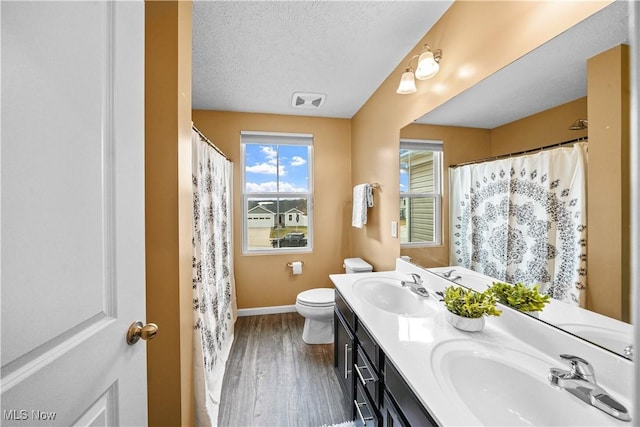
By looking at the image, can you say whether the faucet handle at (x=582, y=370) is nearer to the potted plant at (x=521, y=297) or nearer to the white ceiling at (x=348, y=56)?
the potted plant at (x=521, y=297)

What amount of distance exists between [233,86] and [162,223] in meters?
Result: 1.60

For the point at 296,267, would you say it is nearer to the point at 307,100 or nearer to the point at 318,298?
the point at 318,298

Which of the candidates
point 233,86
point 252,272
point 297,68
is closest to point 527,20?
point 297,68

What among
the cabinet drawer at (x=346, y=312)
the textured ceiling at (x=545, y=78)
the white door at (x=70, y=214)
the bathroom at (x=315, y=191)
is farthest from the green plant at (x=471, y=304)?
the white door at (x=70, y=214)

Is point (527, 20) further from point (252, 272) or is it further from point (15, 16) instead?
point (252, 272)

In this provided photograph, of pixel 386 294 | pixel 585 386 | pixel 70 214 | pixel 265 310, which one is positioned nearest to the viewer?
pixel 70 214

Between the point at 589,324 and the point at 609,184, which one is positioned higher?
the point at 609,184

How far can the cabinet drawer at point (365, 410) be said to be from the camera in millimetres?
1012

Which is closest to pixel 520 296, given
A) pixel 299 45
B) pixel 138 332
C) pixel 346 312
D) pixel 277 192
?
pixel 346 312

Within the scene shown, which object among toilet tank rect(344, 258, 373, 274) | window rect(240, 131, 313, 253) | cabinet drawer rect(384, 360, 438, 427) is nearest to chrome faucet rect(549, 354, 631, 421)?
cabinet drawer rect(384, 360, 438, 427)

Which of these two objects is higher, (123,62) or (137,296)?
(123,62)

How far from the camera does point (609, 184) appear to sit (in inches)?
27.3

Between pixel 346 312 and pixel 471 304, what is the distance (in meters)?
0.68

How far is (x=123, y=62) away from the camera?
2.09 ft
